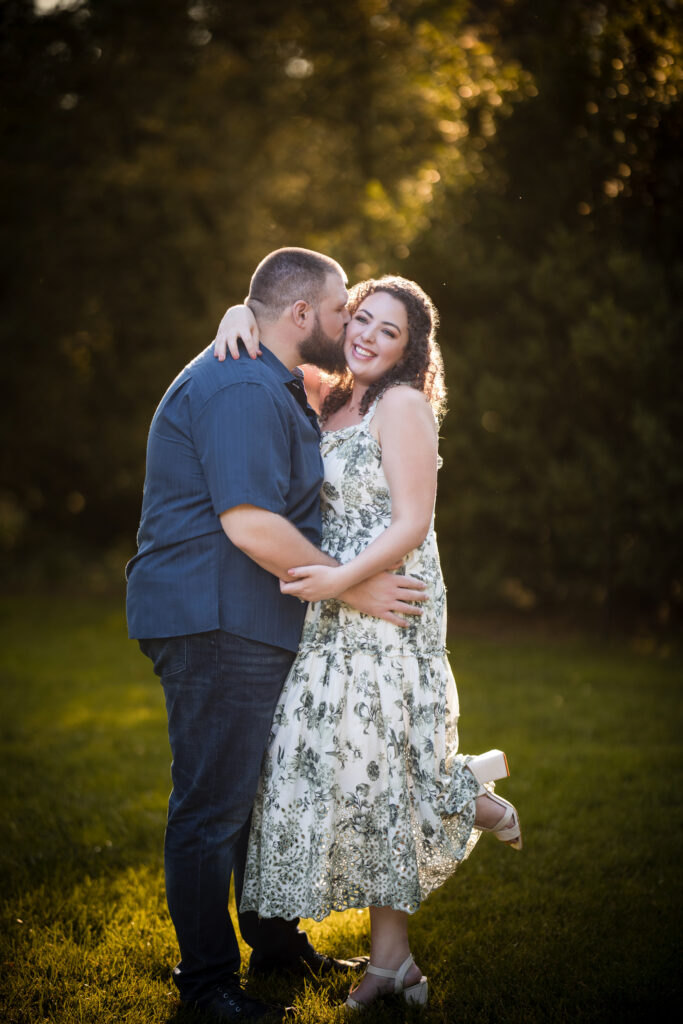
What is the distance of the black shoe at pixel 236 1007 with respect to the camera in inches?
106

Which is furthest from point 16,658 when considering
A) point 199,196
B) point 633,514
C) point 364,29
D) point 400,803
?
point 364,29

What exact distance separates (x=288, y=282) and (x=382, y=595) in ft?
3.41

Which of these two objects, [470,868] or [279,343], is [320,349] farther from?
[470,868]

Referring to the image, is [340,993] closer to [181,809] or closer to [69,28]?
[181,809]

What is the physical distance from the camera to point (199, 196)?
38.7 feet

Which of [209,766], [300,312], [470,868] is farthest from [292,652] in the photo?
[470,868]

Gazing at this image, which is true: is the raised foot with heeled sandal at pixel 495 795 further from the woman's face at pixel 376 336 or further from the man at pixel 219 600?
the woman's face at pixel 376 336

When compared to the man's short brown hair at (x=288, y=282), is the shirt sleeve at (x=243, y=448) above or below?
below

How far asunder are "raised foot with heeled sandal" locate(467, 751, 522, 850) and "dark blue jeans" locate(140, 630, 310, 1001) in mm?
709

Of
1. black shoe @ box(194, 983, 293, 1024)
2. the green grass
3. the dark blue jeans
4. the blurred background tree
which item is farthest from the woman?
the blurred background tree

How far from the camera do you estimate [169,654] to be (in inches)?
107

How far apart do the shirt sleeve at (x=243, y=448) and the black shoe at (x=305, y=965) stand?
1.58 metres

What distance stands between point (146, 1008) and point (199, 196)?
1061 centimetres

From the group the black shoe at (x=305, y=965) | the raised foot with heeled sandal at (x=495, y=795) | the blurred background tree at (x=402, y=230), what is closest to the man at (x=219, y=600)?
the black shoe at (x=305, y=965)
